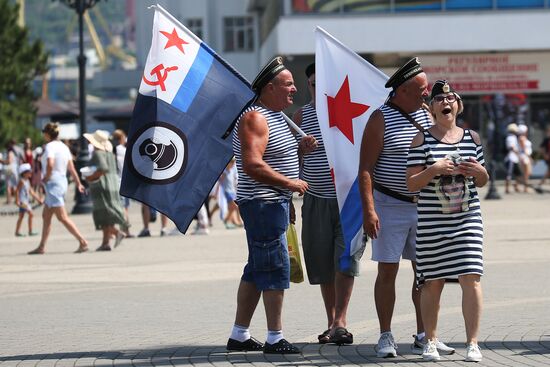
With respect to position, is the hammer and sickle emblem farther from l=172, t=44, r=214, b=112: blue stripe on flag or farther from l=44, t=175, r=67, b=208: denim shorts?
l=44, t=175, r=67, b=208: denim shorts

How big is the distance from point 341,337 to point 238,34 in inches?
2466

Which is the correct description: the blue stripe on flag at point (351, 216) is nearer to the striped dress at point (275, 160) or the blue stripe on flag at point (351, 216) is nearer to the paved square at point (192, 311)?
the striped dress at point (275, 160)

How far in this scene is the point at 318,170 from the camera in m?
9.75

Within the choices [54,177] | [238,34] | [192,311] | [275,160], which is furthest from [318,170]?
[238,34]

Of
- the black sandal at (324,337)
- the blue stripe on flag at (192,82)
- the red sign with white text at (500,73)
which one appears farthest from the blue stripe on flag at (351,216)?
the red sign with white text at (500,73)

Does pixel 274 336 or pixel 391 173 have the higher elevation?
pixel 391 173

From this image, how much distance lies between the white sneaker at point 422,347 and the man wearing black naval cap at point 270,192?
0.74m

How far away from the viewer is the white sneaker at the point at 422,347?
8.77m

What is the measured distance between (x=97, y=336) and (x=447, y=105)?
3.19 m

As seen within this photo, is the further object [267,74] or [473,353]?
[267,74]

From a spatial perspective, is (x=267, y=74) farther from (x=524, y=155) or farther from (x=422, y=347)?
(x=524, y=155)

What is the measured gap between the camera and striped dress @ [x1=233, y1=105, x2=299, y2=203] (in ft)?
29.4

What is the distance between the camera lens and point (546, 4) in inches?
1671

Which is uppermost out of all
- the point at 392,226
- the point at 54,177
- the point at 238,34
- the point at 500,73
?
Answer: the point at 238,34
